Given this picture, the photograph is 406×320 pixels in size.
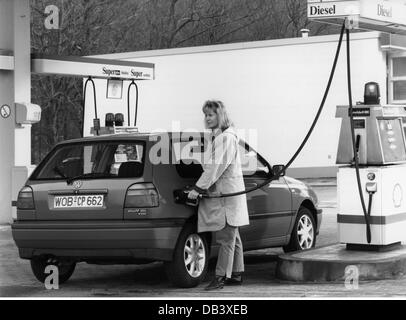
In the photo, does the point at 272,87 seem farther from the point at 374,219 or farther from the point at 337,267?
the point at 337,267

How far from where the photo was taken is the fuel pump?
990cm

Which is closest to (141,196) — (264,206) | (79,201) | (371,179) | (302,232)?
(79,201)

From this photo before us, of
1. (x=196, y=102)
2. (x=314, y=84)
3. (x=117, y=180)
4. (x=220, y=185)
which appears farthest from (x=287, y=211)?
(x=196, y=102)

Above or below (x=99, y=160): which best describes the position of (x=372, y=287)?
below

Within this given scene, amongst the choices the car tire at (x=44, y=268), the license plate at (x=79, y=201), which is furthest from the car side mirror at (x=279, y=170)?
the car tire at (x=44, y=268)

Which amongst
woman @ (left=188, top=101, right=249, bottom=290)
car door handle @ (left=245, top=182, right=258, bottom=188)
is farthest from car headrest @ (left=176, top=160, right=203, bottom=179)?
car door handle @ (left=245, top=182, right=258, bottom=188)

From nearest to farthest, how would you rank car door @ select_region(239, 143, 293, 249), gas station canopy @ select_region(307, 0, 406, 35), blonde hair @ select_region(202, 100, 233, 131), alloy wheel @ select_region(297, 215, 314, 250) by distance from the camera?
blonde hair @ select_region(202, 100, 233, 131)
gas station canopy @ select_region(307, 0, 406, 35)
car door @ select_region(239, 143, 293, 249)
alloy wheel @ select_region(297, 215, 314, 250)

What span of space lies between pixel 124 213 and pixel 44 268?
1499 mm

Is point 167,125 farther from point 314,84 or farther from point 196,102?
point 314,84

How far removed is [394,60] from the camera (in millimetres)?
29859

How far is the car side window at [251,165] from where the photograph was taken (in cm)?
1041

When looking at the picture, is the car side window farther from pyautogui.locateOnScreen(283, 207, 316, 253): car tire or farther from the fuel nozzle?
the fuel nozzle

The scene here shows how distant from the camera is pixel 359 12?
9820 mm
